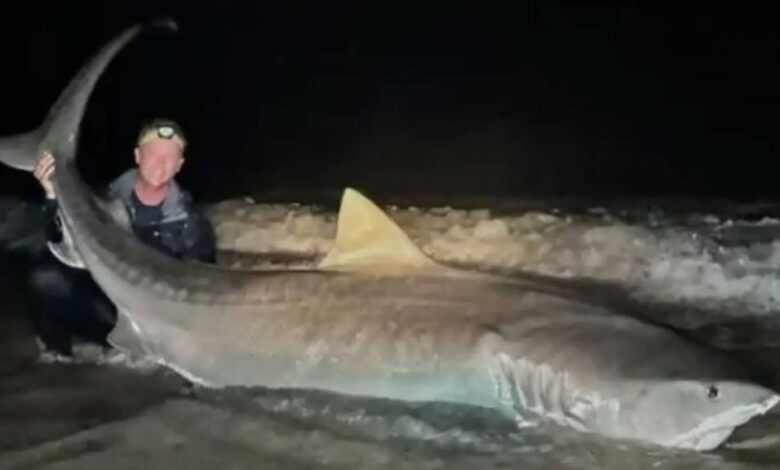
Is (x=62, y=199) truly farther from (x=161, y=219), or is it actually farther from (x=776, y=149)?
(x=776, y=149)

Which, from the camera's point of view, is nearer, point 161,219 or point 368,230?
point 368,230

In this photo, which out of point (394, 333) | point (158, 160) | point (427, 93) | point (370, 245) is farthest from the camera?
point (427, 93)

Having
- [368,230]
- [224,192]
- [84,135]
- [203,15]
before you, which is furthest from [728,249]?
[203,15]

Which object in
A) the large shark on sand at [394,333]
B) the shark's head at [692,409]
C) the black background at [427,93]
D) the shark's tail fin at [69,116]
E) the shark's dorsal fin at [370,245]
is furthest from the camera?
the black background at [427,93]

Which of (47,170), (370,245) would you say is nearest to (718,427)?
(370,245)

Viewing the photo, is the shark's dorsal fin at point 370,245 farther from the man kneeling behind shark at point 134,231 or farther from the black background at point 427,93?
the black background at point 427,93

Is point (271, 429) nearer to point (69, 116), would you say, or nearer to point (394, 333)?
point (394, 333)

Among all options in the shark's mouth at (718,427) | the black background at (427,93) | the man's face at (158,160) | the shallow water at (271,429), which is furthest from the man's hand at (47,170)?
the black background at (427,93)

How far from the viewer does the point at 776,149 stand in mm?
10320

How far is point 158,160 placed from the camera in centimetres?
534

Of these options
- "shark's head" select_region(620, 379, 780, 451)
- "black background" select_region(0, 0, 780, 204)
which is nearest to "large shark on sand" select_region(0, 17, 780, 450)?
"shark's head" select_region(620, 379, 780, 451)

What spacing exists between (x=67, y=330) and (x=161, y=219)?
1.75 ft

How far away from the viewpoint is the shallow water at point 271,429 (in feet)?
13.9

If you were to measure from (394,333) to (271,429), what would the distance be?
454 millimetres
